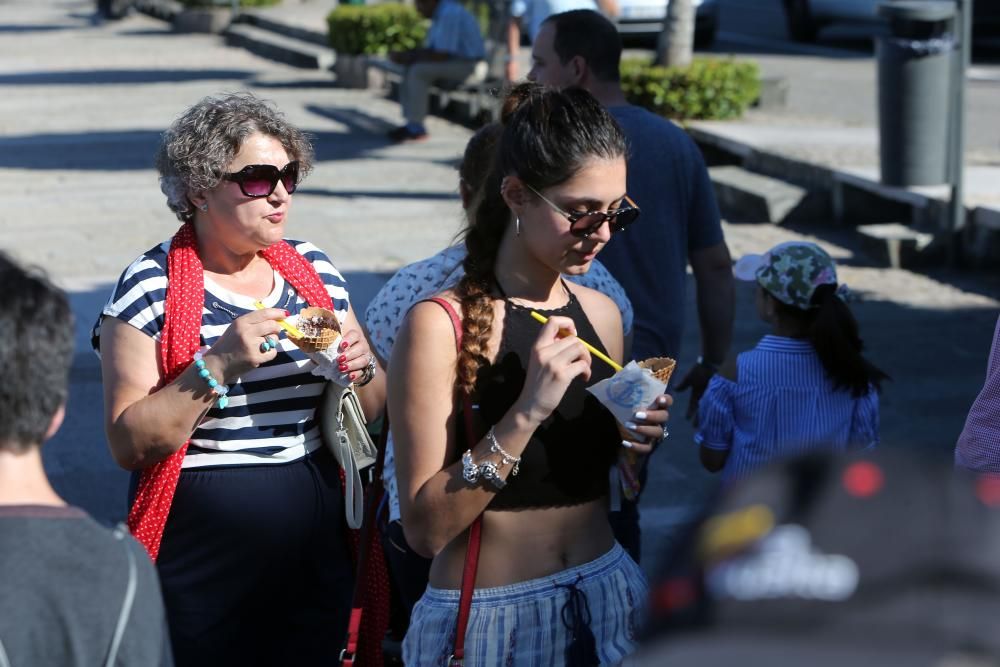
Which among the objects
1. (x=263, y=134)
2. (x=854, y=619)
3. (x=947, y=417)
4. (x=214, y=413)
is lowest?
(x=947, y=417)

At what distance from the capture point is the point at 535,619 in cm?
272

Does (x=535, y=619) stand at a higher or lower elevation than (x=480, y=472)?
lower

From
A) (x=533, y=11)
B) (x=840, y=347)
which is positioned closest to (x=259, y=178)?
(x=840, y=347)

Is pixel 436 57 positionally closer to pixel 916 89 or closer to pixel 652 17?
pixel 652 17

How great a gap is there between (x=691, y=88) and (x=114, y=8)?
67.7ft

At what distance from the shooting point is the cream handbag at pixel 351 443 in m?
3.23

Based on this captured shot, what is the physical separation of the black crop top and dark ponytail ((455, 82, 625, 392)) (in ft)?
0.20

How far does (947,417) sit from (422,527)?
4483 mm

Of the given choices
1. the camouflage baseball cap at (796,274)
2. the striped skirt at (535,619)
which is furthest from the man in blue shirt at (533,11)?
the striped skirt at (535,619)

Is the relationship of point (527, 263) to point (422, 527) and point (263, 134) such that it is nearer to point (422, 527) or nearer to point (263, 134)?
point (422, 527)

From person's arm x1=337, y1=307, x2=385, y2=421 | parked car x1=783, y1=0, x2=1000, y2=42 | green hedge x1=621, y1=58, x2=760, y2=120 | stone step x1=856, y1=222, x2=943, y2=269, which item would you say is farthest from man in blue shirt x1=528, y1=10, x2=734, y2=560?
parked car x1=783, y1=0, x2=1000, y2=42

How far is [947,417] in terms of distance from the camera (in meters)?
6.52

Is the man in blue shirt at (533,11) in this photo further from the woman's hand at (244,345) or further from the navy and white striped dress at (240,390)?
the woman's hand at (244,345)

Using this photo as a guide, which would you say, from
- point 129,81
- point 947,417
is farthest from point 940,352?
point 129,81
